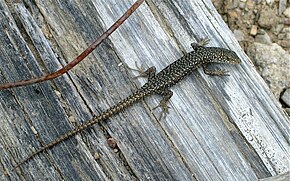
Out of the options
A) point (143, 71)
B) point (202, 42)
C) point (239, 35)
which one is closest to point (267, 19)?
point (239, 35)

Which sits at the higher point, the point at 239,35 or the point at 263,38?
the point at 239,35

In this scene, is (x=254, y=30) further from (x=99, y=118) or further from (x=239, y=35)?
(x=99, y=118)

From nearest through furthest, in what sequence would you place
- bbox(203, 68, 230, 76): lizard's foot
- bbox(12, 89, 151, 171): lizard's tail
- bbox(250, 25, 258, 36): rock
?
bbox(12, 89, 151, 171): lizard's tail
bbox(203, 68, 230, 76): lizard's foot
bbox(250, 25, 258, 36): rock

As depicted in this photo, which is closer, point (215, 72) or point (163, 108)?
point (163, 108)

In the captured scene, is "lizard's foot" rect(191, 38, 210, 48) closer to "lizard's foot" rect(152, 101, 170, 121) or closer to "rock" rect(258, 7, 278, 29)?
"lizard's foot" rect(152, 101, 170, 121)

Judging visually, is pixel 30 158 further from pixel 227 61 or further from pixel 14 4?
pixel 227 61

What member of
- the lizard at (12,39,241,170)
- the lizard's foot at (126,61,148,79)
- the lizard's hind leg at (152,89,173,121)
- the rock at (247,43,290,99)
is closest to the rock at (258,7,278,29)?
the rock at (247,43,290,99)

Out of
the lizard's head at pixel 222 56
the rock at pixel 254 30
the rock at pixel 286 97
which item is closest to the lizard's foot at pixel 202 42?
the lizard's head at pixel 222 56

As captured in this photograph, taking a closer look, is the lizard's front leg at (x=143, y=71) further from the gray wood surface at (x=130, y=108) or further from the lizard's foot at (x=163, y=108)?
the lizard's foot at (x=163, y=108)
